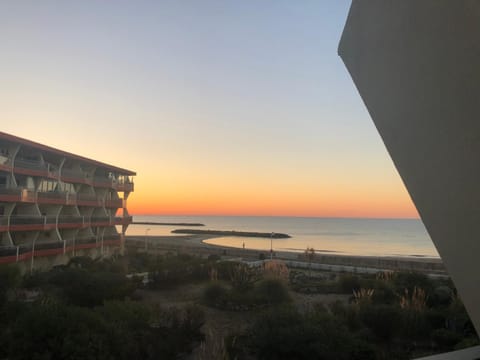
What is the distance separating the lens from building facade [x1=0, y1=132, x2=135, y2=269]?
79.5 feet

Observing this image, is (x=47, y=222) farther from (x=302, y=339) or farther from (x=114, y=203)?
Result: (x=302, y=339)

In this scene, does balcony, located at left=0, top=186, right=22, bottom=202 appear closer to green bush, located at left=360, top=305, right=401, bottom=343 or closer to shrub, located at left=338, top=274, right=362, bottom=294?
shrub, located at left=338, top=274, right=362, bottom=294

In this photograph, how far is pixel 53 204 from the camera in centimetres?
2895

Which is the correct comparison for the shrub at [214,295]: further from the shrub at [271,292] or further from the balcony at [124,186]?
the balcony at [124,186]

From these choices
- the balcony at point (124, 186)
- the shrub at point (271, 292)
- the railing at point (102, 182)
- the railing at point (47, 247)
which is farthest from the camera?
the balcony at point (124, 186)

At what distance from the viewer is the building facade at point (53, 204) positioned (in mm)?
24234

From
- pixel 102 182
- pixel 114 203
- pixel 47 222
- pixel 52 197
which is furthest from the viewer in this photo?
pixel 114 203

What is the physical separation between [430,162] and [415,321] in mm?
10997

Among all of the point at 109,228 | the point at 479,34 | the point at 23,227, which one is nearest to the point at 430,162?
the point at 479,34

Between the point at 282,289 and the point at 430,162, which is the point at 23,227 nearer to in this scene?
the point at 282,289

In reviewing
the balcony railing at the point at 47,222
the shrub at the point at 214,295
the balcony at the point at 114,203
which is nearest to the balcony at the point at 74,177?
the balcony railing at the point at 47,222

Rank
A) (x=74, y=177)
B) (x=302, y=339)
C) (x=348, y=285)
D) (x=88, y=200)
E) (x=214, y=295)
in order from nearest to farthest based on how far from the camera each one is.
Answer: (x=302, y=339)
(x=214, y=295)
(x=348, y=285)
(x=74, y=177)
(x=88, y=200)

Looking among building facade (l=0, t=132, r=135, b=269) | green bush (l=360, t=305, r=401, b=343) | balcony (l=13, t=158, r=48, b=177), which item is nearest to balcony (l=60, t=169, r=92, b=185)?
building facade (l=0, t=132, r=135, b=269)

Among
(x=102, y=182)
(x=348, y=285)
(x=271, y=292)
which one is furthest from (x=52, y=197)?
(x=348, y=285)
